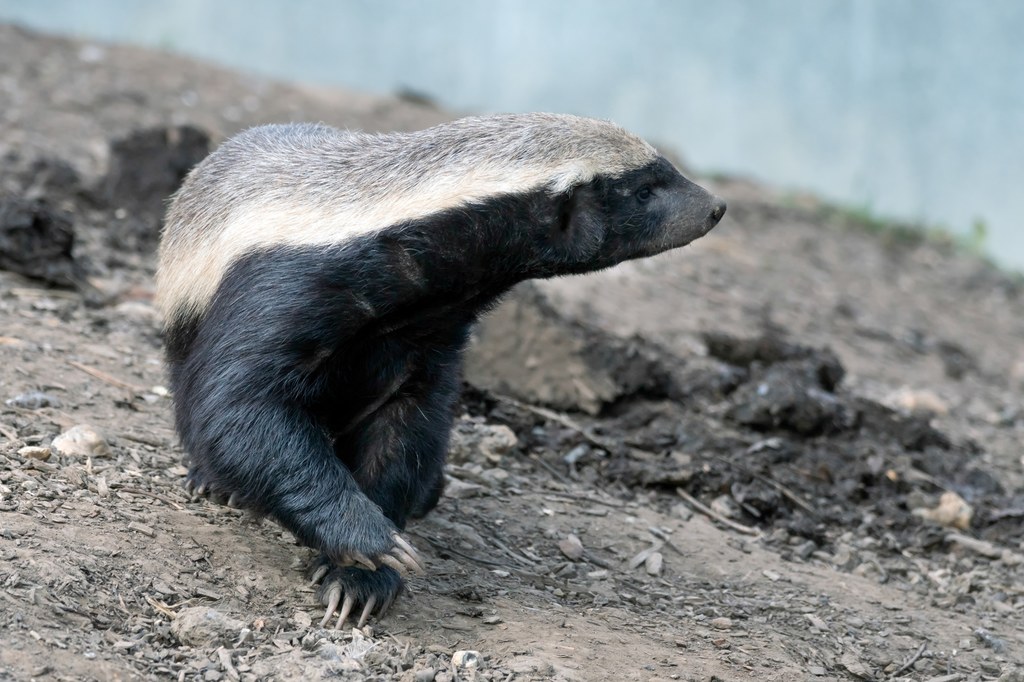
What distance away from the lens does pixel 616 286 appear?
9.55m

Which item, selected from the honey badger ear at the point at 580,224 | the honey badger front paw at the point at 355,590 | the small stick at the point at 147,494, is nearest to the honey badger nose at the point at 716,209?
the honey badger ear at the point at 580,224

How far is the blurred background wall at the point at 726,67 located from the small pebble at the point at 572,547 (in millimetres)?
10209

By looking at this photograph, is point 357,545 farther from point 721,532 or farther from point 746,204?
point 746,204

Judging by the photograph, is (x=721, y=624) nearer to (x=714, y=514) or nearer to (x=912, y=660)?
(x=912, y=660)

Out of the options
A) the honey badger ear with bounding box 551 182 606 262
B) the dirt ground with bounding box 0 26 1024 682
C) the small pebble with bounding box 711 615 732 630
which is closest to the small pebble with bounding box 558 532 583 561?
the dirt ground with bounding box 0 26 1024 682

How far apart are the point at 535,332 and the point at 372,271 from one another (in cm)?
275

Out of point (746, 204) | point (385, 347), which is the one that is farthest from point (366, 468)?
point (746, 204)

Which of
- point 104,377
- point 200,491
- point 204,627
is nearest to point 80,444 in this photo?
point 200,491

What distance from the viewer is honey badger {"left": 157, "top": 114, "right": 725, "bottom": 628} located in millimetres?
4145

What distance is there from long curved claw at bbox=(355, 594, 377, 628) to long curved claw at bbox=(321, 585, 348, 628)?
75 millimetres

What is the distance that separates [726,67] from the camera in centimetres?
1468

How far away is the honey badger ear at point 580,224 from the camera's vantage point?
14.4ft

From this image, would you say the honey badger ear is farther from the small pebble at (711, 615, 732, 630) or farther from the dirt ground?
the small pebble at (711, 615, 732, 630)

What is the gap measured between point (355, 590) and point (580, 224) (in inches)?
61.0
